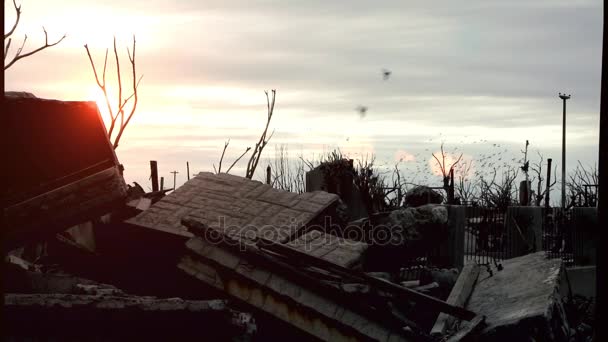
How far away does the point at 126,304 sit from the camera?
5.14m

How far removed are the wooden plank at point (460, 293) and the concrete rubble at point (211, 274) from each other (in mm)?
20

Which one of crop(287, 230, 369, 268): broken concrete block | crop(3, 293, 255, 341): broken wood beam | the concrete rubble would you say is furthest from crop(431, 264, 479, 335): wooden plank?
crop(3, 293, 255, 341): broken wood beam

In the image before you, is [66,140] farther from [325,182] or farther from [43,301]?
[325,182]

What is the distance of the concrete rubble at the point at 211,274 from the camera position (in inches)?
205

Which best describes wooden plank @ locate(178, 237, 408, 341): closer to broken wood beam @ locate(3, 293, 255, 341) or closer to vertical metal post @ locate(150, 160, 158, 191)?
broken wood beam @ locate(3, 293, 255, 341)

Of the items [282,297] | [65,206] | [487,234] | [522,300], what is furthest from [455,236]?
[65,206]

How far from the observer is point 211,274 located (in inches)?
246

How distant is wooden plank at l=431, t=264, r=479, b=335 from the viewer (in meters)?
6.41

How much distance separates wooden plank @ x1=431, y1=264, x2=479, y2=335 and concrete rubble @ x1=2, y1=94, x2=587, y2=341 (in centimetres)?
A: 2

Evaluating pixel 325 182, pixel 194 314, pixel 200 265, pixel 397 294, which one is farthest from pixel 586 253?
pixel 194 314

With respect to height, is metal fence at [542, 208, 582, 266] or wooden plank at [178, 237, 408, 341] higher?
wooden plank at [178, 237, 408, 341]

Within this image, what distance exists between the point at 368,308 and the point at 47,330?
240cm

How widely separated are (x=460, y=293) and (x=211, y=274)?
8.03ft
